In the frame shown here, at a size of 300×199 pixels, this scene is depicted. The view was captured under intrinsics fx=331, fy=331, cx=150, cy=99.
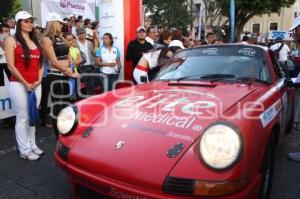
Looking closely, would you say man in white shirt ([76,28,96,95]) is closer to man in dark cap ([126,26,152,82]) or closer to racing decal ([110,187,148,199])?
man in dark cap ([126,26,152,82])

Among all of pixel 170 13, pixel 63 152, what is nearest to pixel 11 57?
pixel 63 152

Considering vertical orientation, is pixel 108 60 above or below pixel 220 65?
below

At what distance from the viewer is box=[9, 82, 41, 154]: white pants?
12.6ft

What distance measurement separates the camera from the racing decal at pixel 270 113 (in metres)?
2.67

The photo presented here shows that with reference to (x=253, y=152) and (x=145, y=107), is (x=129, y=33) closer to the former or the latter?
(x=145, y=107)

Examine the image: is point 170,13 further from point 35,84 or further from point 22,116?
point 22,116

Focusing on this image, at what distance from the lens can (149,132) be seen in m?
2.54

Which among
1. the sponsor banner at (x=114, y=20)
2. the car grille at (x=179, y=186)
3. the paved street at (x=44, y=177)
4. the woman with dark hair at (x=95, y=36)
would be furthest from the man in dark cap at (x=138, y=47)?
the car grille at (x=179, y=186)

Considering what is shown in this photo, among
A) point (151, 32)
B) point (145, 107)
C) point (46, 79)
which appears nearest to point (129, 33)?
point (151, 32)

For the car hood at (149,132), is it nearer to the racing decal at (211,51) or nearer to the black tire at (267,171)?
the black tire at (267,171)

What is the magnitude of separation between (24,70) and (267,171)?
2.83m

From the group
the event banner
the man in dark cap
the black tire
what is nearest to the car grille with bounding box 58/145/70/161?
the black tire

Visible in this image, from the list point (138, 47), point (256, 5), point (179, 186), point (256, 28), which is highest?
point (256, 5)

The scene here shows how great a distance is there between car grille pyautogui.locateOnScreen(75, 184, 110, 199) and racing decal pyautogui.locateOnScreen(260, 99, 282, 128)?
1395mm
